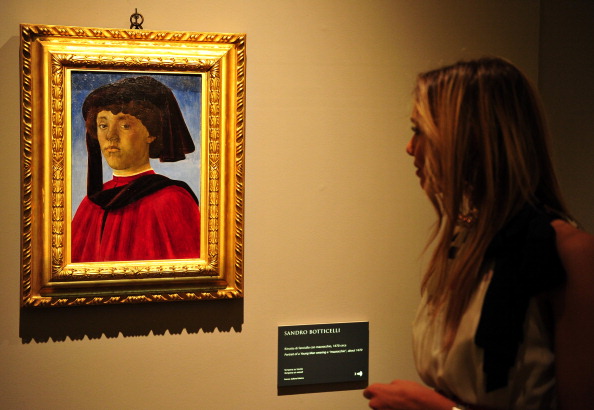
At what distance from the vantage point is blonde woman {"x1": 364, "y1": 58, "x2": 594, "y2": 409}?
125cm

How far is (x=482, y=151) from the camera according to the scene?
1.39 metres

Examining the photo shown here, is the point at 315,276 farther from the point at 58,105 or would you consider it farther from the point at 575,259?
the point at 575,259

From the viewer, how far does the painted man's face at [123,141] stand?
220 cm

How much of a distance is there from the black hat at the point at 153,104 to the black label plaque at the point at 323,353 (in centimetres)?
81

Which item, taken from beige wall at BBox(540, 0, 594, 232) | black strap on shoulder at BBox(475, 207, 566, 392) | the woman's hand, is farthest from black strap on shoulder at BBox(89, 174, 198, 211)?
beige wall at BBox(540, 0, 594, 232)

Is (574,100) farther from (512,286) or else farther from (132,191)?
(132,191)

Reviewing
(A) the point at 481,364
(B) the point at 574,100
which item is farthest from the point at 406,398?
(B) the point at 574,100

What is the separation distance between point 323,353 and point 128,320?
0.79 metres

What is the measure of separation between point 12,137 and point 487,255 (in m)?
1.64

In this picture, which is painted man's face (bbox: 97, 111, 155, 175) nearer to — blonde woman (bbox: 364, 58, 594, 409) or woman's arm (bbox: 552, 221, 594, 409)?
blonde woman (bbox: 364, 58, 594, 409)

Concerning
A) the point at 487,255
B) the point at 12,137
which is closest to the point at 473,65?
the point at 487,255

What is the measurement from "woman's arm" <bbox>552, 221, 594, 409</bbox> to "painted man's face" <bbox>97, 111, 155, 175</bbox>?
1.49 meters

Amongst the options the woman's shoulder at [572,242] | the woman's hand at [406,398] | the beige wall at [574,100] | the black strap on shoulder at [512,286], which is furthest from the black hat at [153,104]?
the beige wall at [574,100]

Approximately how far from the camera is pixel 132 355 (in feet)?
7.56
